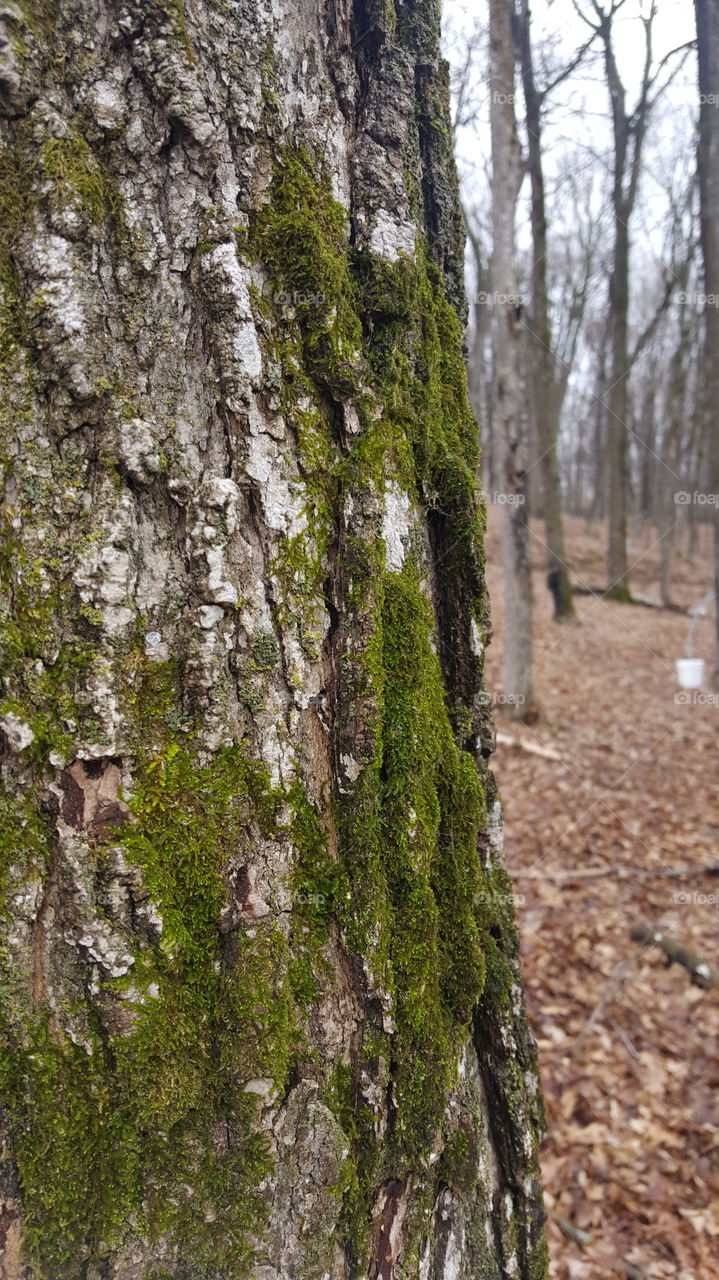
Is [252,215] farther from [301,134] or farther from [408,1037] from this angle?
[408,1037]

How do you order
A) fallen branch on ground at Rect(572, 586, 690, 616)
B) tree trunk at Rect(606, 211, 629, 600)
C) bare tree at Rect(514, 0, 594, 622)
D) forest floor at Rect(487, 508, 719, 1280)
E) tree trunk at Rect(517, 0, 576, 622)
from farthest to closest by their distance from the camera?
fallen branch on ground at Rect(572, 586, 690, 616) < tree trunk at Rect(606, 211, 629, 600) < tree trunk at Rect(517, 0, 576, 622) < bare tree at Rect(514, 0, 594, 622) < forest floor at Rect(487, 508, 719, 1280)

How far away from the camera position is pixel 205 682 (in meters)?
1.05

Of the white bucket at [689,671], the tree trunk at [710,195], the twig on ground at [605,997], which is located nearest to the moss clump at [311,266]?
the twig on ground at [605,997]

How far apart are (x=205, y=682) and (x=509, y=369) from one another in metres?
7.41

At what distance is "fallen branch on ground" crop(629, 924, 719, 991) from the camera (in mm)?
3957

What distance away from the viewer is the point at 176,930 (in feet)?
3.43

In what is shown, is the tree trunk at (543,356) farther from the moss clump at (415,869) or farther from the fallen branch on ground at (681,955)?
the moss clump at (415,869)

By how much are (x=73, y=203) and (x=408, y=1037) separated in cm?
142

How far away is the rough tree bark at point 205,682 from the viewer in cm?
102

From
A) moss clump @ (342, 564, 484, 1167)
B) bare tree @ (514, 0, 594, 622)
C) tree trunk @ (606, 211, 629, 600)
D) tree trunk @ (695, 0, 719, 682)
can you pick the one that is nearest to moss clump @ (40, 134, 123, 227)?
moss clump @ (342, 564, 484, 1167)

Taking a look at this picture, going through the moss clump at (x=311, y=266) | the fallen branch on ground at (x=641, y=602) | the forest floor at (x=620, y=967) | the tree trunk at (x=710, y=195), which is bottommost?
the forest floor at (x=620, y=967)

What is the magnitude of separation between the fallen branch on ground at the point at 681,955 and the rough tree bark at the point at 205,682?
11.2ft

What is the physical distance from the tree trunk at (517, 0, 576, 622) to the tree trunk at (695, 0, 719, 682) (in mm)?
1881

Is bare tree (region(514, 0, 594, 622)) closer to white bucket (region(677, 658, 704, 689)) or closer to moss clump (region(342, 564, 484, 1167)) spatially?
white bucket (region(677, 658, 704, 689))
